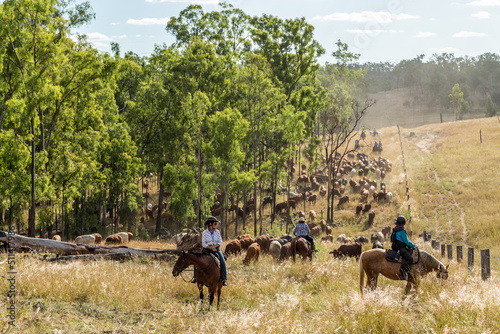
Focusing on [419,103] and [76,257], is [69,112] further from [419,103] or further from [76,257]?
[419,103]

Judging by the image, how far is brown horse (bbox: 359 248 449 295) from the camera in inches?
384

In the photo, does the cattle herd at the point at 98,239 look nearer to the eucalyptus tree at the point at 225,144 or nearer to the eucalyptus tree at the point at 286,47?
the eucalyptus tree at the point at 225,144

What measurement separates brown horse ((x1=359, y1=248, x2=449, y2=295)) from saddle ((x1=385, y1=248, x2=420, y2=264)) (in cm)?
11

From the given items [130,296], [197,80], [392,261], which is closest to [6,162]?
[130,296]

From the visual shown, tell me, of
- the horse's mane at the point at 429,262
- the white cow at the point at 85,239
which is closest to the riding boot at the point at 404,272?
the horse's mane at the point at 429,262

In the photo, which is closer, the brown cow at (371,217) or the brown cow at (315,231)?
the brown cow at (315,231)

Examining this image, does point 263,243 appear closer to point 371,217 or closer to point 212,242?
point 212,242

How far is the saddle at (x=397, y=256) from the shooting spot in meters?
9.74

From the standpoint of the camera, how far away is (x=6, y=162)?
1691cm

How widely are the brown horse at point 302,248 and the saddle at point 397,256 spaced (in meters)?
4.90

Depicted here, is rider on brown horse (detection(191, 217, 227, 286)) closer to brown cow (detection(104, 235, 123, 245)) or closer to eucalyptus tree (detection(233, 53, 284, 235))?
brown cow (detection(104, 235, 123, 245))

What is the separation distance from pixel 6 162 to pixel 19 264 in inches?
351

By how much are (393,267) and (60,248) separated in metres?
10.2

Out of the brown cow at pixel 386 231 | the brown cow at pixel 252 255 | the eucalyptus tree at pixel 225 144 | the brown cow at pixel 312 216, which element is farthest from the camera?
the brown cow at pixel 312 216
